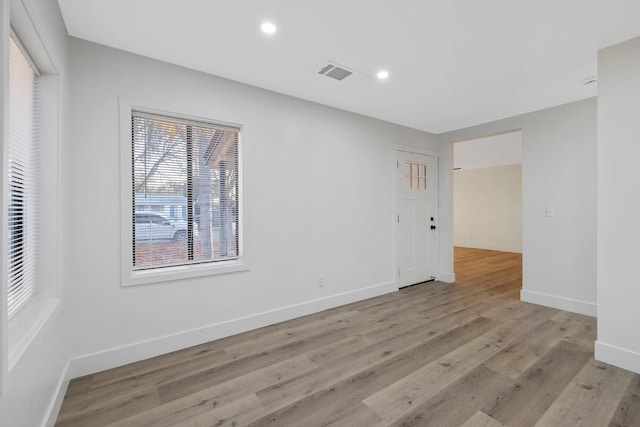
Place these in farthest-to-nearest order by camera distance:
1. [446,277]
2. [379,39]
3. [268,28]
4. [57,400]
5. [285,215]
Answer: [446,277]
[285,215]
[379,39]
[268,28]
[57,400]

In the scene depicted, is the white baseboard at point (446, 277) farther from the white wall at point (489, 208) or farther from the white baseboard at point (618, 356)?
the white wall at point (489, 208)

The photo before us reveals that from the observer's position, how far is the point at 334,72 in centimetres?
269

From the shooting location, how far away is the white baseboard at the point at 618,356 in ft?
7.14

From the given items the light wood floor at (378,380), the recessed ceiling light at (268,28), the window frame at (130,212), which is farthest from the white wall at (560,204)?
the window frame at (130,212)

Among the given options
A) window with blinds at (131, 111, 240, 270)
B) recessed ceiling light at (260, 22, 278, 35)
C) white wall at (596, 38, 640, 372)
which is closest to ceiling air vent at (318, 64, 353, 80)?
recessed ceiling light at (260, 22, 278, 35)

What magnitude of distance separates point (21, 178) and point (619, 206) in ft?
13.2

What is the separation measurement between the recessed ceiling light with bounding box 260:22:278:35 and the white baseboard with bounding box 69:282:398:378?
2560 mm

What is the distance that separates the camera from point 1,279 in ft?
3.26

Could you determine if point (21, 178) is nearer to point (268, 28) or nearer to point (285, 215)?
point (268, 28)

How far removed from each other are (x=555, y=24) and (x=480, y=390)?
2.60 metres

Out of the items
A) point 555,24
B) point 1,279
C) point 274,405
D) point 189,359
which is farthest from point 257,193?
point 555,24

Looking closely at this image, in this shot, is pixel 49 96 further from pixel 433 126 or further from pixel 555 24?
pixel 433 126

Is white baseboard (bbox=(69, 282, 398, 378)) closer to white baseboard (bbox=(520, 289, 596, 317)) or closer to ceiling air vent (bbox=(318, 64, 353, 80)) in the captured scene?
white baseboard (bbox=(520, 289, 596, 317))

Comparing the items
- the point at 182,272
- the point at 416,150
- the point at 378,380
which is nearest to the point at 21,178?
the point at 182,272
